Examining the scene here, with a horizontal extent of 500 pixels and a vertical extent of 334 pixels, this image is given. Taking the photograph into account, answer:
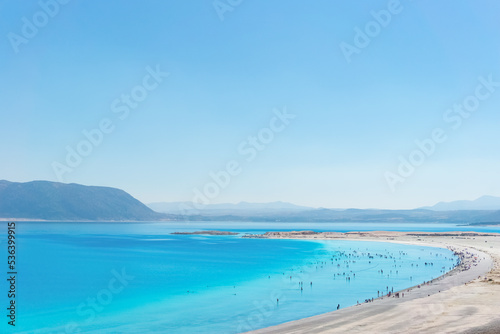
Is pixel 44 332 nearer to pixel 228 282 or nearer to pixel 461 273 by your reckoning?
pixel 228 282

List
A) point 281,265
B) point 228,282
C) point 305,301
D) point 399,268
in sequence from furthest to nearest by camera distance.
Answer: point 281,265 < point 399,268 < point 228,282 < point 305,301

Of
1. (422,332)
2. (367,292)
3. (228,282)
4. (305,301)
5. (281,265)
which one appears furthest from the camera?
(281,265)

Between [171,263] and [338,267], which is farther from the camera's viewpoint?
[171,263]

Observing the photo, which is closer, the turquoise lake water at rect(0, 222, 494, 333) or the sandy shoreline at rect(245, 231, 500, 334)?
the sandy shoreline at rect(245, 231, 500, 334)

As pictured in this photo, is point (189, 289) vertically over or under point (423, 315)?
under

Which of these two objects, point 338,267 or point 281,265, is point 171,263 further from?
point 338,267

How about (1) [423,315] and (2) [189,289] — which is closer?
(1) [423,315]

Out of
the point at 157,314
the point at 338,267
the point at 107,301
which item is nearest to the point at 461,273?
the point at 338,267

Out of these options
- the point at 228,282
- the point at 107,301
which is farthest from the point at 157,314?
the point at 228,282

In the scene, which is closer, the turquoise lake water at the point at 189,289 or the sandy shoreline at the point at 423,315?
the sandy shoreline at the point at 423,315
